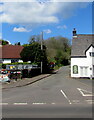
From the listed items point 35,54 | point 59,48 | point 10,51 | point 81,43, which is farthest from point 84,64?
point 59,48

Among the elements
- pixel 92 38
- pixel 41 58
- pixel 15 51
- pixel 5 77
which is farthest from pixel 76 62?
pixel 15 51

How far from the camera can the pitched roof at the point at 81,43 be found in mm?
32188

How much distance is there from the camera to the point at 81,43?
34281 millimetres

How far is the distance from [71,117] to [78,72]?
23.6 meters

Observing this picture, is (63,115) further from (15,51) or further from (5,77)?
(15,51)

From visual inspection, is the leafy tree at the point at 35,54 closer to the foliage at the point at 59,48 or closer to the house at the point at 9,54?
the house at the point at 9,54

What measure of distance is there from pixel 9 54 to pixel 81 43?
103 feet

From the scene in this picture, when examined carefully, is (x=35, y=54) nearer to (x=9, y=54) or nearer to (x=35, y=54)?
(x=35, y=54)

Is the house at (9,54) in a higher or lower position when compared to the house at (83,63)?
higher

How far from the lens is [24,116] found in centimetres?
831

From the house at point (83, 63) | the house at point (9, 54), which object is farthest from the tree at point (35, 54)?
the house at point (9, 54)

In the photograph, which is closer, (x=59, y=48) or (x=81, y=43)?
(x=81, y=43)

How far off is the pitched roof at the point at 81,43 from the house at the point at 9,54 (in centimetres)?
2685

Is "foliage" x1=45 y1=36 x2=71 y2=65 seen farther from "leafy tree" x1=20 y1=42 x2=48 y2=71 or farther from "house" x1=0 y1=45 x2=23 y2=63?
"leafy tree" x1=20 y1=42 x2=48 y2=71
